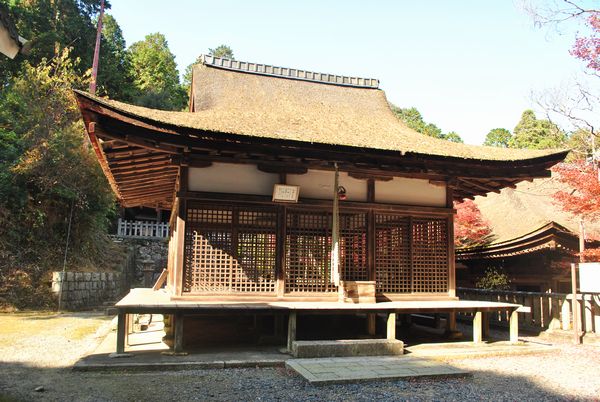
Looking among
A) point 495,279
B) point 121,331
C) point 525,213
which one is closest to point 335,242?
point 121,331

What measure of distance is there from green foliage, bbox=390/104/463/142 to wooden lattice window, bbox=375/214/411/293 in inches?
1607

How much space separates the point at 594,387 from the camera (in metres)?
6.17

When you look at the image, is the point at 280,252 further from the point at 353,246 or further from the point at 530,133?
the point at 530,133

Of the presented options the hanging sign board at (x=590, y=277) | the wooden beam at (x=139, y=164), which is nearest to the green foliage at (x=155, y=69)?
the wooden beam at (x=139, y=164)

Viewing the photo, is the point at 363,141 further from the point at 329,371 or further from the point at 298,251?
the point at 329,371

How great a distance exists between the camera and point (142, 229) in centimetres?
2758

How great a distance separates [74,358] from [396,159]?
661 centimetres

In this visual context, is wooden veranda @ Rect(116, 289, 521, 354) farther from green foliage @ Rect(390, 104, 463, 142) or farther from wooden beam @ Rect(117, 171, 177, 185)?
green foliage @ Rect(390, 104, 463, 142)

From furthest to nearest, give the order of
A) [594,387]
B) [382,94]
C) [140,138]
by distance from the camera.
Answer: [382,94]
[140,138]
[594,387]

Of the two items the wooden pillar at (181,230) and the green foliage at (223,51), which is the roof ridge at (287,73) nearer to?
the wooden pillar at (181,230)

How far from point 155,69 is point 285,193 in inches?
1403

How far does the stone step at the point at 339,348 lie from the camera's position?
7.20 metres

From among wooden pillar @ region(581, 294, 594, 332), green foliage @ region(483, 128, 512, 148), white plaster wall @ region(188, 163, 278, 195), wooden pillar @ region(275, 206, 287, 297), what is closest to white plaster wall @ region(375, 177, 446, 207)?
wooden pillar @ region(275, 206, 287, 297)

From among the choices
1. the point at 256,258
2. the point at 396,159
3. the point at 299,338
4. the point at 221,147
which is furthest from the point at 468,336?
the point at 221,147
